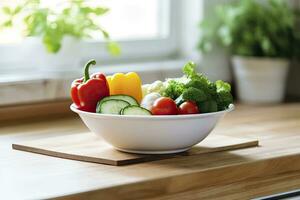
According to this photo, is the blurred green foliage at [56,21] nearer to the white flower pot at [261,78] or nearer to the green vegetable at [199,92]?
the white flower pot at [261,78]

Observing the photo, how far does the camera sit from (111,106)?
1.72 meters

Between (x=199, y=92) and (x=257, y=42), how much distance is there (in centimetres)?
96

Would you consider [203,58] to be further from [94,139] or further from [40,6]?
[94,139]

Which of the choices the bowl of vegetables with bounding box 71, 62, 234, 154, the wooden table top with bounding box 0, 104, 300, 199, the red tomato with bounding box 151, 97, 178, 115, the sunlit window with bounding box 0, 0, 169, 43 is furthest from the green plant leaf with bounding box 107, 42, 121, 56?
the red tomato with bounding box 151, 97, 178, 115

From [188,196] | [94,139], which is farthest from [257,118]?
[188,196]

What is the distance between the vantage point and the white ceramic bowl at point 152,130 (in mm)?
1683

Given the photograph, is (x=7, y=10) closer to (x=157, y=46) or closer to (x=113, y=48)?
(x=113, y=48)

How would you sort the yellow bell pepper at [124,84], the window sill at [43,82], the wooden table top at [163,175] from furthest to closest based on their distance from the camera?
1. the window sill at [43,82]
2. the yellow bell pepper at [124,84]
3. the wooden table top at [163,175]

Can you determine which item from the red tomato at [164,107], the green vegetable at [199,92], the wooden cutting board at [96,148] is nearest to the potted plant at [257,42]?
the wooden cutting board at [96,148]

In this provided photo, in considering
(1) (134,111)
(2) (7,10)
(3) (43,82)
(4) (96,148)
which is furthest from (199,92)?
(2) (7,10)

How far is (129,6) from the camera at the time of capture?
8.87ft

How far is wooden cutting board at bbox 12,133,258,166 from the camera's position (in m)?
1.72

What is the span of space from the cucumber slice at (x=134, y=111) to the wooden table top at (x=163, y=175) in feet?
0.36

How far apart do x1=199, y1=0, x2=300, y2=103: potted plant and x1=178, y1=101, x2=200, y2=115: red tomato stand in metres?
0.93
